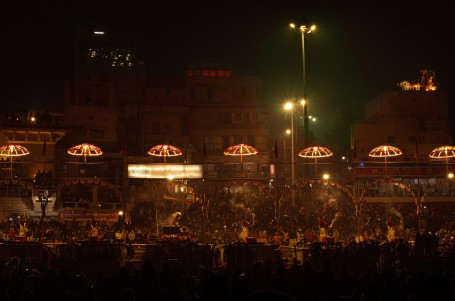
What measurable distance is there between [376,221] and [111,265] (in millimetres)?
18283

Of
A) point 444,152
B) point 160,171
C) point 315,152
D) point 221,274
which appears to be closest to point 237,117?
point 315,152

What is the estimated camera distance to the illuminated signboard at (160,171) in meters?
22.8

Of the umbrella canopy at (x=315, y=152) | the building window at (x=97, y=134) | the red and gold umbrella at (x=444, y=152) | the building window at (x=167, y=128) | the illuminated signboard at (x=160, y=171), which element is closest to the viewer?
the illuminated signboard at (x=160, y=171)

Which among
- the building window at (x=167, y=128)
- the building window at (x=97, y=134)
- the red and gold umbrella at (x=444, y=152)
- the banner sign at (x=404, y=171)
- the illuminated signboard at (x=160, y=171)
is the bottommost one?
the illuminated signboard at (x=160, y=171)

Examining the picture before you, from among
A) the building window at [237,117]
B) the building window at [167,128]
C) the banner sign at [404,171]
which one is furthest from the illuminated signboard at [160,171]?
the building window at [237,117]

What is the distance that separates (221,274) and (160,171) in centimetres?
1347

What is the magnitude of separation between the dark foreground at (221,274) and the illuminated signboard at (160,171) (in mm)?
2760

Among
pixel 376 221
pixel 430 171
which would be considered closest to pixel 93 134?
pixel 376 221

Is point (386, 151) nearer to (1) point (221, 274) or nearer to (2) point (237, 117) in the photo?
(1) point (221, 274)

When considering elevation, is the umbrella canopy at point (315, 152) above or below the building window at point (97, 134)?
below

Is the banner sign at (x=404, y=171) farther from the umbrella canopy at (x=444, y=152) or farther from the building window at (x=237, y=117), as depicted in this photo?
the building window at (x=237, y=117)

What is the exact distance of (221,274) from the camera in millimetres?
9742

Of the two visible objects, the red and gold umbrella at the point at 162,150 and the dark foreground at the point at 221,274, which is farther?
the red and gold umbrella at the point at 162,150

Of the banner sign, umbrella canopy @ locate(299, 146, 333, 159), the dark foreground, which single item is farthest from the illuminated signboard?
the banner sign
